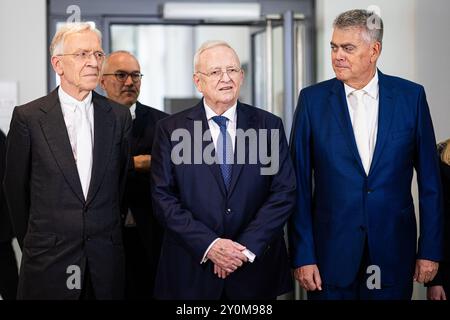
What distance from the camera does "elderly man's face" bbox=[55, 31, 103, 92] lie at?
2.88m

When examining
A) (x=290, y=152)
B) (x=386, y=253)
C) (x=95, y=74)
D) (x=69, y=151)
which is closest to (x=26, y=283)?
(x=69, y=151)

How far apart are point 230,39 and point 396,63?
354 cm

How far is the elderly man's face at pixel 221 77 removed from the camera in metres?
2.87

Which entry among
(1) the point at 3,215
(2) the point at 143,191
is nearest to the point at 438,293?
(2) the point at 143,191

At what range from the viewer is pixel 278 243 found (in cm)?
293

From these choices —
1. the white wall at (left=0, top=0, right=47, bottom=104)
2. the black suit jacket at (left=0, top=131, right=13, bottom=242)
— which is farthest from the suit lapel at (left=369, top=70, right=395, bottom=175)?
the white wall at (left=0, top=0, right=47, bottom=104)

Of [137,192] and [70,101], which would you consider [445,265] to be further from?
[70,101]

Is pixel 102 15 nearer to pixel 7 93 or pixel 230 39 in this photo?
pixel 7 93

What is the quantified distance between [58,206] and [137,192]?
60cm

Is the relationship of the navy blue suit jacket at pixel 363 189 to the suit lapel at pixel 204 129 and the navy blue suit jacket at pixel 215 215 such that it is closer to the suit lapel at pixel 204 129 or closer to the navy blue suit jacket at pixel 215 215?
the navy blue suit jacket at pixel 215 215

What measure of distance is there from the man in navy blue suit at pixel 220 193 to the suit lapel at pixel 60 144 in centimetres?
29

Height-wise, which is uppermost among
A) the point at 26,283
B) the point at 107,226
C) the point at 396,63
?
the point at 396,63

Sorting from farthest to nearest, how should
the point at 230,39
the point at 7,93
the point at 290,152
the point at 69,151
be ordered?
the point at 230,39 → the point at 7,93 → the point at 290,152 → the point at 69,151

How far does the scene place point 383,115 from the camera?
2.91m
